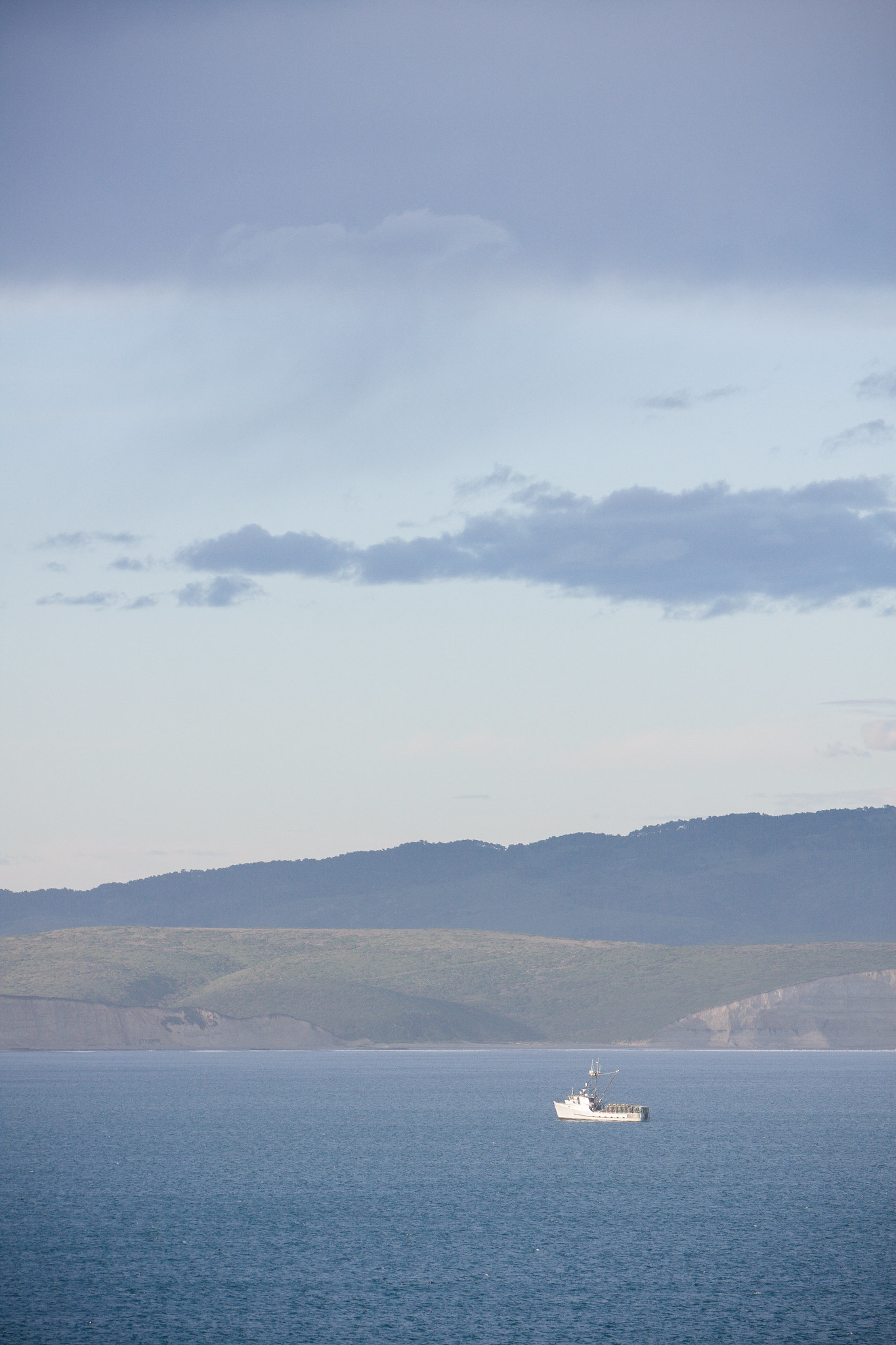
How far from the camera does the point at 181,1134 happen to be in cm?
17475

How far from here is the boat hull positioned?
190625mm

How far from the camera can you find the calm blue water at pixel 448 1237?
8350cm

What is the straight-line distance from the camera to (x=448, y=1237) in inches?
4225

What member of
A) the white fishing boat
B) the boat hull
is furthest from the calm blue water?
the white fishing boat

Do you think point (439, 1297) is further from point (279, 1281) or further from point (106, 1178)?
point (106, 1178)

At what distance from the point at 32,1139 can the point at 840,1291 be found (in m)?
107

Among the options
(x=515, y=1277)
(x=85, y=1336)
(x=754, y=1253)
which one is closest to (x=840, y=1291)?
(x=754, y=1253)

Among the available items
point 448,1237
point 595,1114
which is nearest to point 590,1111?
point 595,1114

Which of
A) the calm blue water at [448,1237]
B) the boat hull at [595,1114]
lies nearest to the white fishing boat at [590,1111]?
the boat hull at [595,1114]

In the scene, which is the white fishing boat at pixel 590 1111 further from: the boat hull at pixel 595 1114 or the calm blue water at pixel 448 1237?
the calm blue water at pixel 448 1237

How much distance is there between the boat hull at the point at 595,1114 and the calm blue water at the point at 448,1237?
16989mm

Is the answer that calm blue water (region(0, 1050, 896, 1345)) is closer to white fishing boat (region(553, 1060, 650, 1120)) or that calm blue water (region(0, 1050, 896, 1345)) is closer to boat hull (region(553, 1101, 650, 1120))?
boat hull (region(553, 1101, 650, 1120))

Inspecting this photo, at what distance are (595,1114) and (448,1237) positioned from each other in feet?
288

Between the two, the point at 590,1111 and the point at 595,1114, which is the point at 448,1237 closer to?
the point at 590,1111
